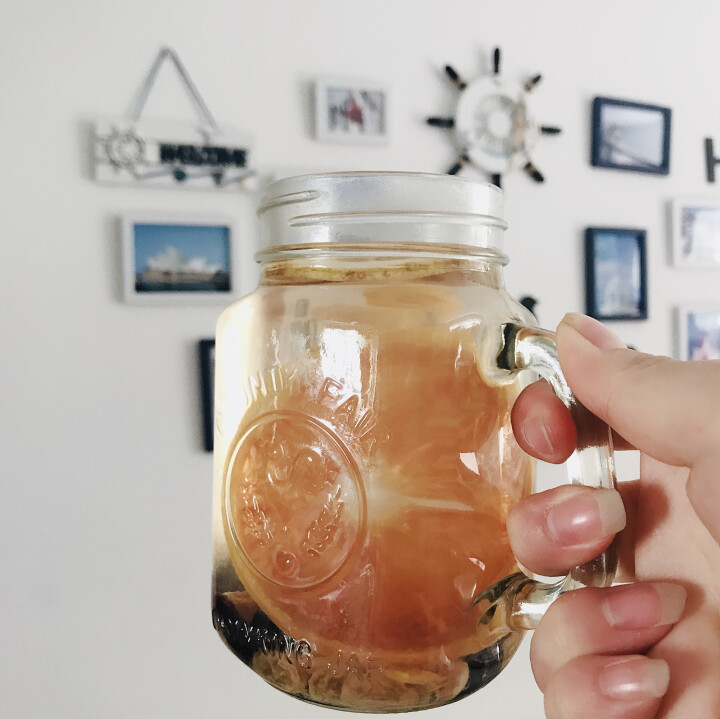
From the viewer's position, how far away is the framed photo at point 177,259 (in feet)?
3.69

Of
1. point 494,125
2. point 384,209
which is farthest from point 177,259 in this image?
point 384,209

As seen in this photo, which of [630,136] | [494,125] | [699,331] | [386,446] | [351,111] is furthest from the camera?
[699,331]

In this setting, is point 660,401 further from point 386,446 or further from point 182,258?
point 182,258

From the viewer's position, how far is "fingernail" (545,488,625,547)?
400 mm

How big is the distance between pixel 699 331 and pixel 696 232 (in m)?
0.25

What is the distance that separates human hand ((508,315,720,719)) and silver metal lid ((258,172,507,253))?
10 centimetres

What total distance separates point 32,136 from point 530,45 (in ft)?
3.36

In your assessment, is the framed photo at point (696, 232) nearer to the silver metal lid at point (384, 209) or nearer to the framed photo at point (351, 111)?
the framed photo at point (351, 111)

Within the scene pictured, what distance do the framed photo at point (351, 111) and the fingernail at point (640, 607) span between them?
1.01 m

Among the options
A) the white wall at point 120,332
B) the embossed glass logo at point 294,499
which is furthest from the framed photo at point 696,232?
the embossed glass logo at point 294,499

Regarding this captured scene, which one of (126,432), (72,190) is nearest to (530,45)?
(72,190)

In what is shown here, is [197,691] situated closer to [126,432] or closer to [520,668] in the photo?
[126,432]

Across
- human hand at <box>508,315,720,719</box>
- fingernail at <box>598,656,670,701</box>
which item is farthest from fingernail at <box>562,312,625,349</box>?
fingernail at <box>598,656,670,701</box>

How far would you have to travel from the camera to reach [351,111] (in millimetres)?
1251
